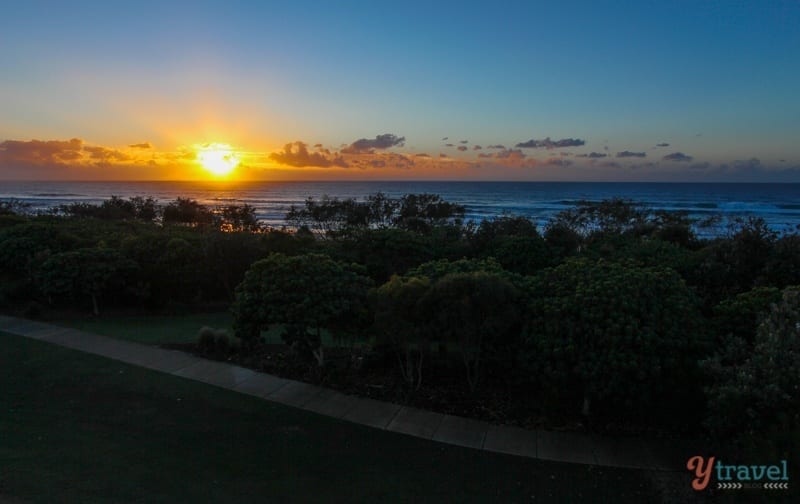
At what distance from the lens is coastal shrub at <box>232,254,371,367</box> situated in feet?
24.1

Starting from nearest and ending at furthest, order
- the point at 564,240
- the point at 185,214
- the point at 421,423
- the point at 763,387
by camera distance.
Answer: the point at 763,387 → the point at 421,423 → the point at 564,240 → the point at 185,214

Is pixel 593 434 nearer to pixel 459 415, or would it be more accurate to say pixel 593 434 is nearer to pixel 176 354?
pixel 459 415

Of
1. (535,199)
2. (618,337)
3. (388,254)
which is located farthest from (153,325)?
(535,199)

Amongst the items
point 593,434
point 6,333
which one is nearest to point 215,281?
point 6,333


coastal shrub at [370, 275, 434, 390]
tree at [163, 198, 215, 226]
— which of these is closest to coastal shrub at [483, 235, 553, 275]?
coastal shrub at [370, 275, 434, 390]

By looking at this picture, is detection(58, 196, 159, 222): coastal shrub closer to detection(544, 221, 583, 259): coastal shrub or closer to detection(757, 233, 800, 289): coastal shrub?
detection(544, 221, 583, 259): coastal shrub

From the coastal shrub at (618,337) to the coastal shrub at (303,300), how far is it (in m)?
2.84

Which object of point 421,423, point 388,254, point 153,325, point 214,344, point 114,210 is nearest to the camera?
point 421,423

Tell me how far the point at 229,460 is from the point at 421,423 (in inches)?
97.8

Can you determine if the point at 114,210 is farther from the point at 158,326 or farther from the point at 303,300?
the point at 303,300

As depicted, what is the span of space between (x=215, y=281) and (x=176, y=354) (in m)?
5.10

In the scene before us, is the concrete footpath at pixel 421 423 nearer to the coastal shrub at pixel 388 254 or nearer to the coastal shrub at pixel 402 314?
the coastal shrub at pixel 402 314

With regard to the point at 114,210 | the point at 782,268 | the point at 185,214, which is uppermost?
the point at 114,210

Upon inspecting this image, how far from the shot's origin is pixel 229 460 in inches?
207
